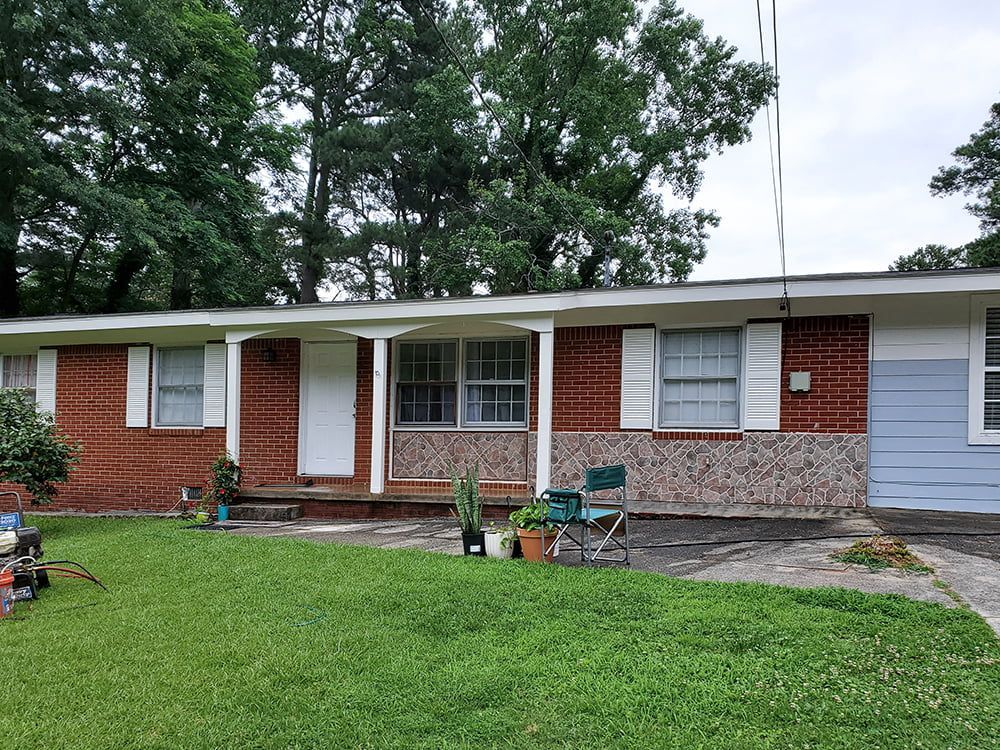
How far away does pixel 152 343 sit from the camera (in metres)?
10.7

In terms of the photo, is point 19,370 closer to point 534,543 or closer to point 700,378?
point 534,543

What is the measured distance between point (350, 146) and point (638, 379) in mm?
15501

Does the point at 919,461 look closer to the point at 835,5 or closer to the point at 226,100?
the point at 835,5

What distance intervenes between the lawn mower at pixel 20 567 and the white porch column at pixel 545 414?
4632mm

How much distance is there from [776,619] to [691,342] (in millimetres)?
5065

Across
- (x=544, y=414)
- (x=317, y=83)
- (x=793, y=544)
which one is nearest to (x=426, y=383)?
(x=544, y=414)

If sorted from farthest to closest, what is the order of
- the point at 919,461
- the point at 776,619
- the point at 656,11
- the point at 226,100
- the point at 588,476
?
the point at 656,11 → the point at 226,100 → the point at 919,461 → the point at 588,476 → the point at 776,619

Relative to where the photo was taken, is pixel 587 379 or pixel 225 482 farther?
pixel 225 482

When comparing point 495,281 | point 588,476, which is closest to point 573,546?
point 588,476

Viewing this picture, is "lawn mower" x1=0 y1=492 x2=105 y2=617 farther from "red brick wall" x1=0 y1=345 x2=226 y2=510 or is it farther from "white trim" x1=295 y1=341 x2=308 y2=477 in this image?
"red brick wall" x1=0 y1=345 x2=226 y2=510

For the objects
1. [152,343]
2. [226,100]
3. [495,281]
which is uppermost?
[226,100]

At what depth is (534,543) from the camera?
5566 mm

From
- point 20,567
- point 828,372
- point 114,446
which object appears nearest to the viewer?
point 20,567

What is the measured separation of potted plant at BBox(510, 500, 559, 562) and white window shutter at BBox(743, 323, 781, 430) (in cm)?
364
